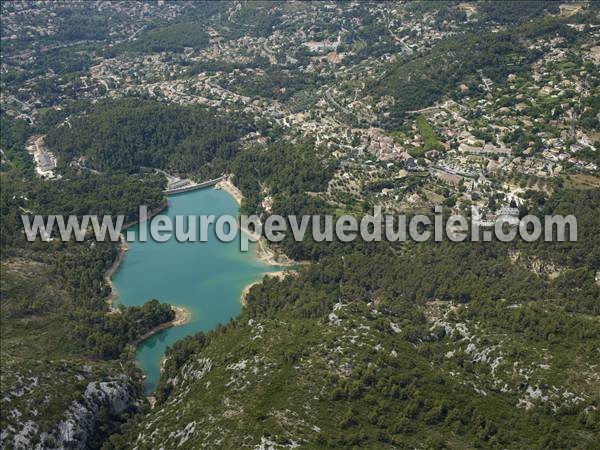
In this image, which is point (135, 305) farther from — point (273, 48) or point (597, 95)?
point (273, 48)

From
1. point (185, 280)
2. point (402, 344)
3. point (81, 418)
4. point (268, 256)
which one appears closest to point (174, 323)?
point (185, 280)

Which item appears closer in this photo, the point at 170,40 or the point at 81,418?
the point at 81,418

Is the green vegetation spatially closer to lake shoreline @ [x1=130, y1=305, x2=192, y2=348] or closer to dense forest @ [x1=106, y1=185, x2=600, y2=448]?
dense forest @ [x1=106, y1=185, x2=600, y2=448]

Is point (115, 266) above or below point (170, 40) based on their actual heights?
below

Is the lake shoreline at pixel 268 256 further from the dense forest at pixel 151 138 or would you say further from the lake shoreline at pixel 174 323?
the dense forest at pixel 151 138

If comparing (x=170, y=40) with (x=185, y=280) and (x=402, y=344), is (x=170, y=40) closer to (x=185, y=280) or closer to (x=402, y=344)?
(x=185, y=280)

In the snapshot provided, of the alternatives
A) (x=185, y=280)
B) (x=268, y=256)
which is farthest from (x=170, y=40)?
(x=185, y=280)

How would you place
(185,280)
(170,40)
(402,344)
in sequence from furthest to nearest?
(170,40), (185,280), (402,344)

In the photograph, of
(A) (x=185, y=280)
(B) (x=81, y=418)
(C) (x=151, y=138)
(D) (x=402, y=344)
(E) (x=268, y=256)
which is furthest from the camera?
(C) (x=151, y=138)

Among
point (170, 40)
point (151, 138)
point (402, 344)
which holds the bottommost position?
point (402, 344)

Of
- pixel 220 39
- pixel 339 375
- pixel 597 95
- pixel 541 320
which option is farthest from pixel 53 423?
pixel 220 39
